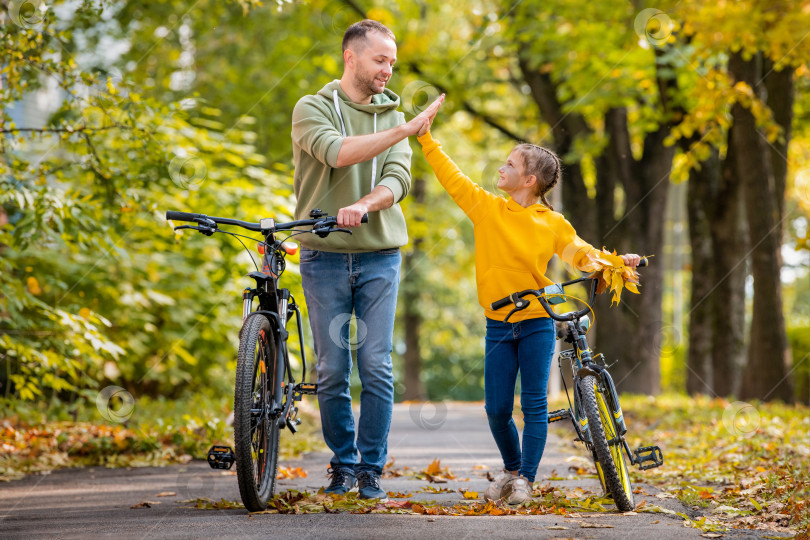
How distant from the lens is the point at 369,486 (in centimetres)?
467

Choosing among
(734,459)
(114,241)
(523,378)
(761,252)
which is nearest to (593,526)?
(523,378)

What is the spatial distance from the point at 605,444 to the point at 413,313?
23.2m

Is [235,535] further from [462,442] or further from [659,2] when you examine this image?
[659,2]

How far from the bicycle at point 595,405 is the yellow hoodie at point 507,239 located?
179 mm

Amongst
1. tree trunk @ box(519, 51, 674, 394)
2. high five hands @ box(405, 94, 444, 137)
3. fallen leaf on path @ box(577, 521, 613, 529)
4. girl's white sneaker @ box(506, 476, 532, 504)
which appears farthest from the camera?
tree trunk @ box(519, 51, 674, 394)

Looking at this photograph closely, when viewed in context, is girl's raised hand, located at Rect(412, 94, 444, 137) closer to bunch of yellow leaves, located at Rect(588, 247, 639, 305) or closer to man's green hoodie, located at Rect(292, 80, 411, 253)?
man's green hoodie, located at Rect(292, 80, 411, 253)

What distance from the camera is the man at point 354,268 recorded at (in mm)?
4707

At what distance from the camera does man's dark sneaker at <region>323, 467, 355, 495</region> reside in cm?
479

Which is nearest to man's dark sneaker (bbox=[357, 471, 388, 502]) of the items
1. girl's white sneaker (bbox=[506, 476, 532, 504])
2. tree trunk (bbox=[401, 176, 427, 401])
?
girl's white sneaker (bbox=[506, 476, 532, 504])

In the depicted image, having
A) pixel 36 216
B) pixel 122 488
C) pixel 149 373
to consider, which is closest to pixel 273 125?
pixel 149 373

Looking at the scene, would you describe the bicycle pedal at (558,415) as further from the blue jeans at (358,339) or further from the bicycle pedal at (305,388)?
the bicycle pedal at (305,388)

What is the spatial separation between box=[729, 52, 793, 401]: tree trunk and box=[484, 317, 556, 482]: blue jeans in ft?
24.7

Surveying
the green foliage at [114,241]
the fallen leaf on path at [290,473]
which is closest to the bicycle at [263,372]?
the fallen leaf on path at [290,473]

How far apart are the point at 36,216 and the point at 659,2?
8746mm
